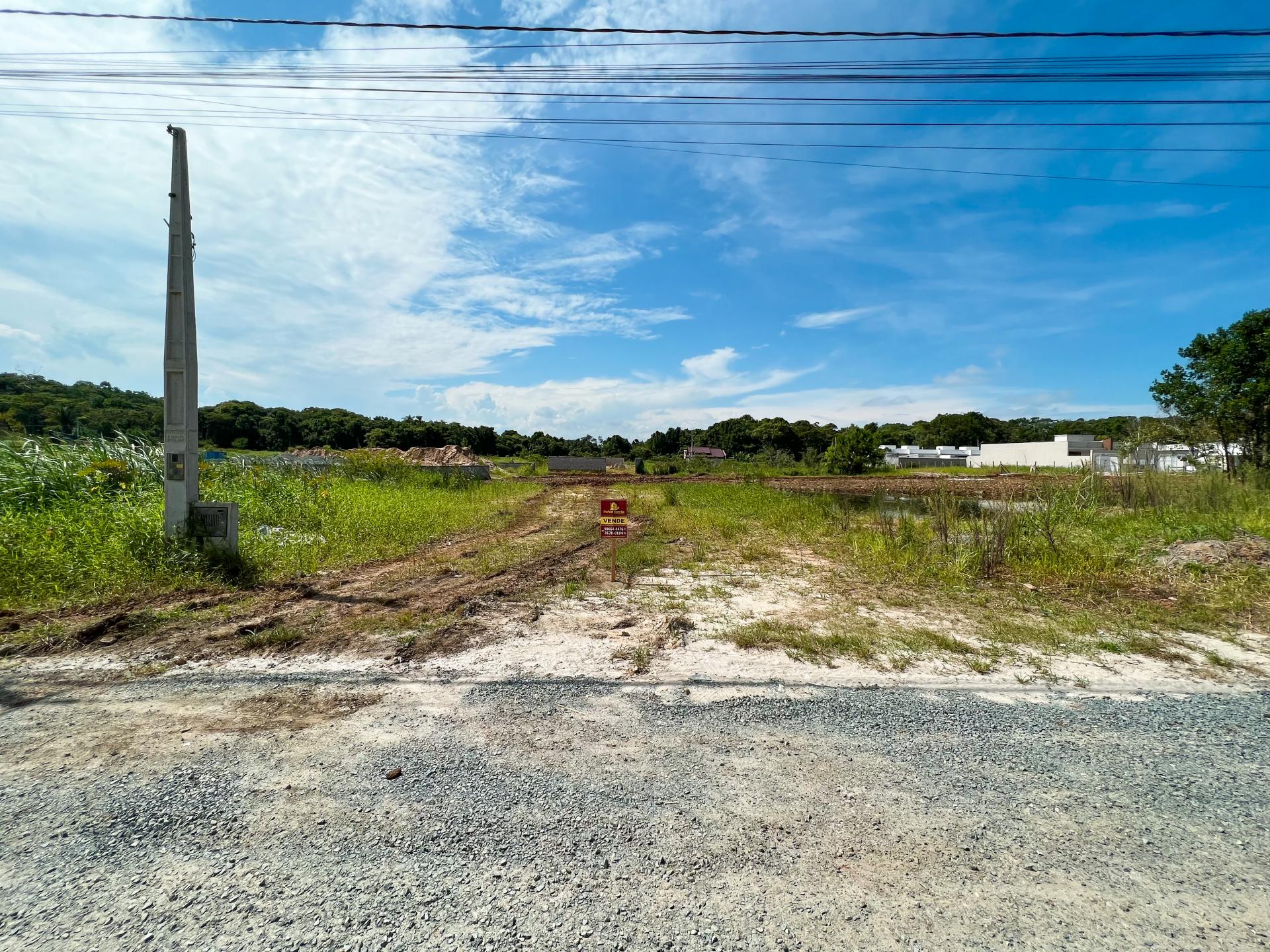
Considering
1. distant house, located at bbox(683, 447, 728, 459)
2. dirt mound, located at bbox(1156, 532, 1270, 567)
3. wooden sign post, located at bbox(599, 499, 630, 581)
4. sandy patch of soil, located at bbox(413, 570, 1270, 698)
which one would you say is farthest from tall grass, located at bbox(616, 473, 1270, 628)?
distant house, located at bbox(683, 447, 728, 459)

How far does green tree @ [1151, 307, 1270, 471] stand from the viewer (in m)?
16.5

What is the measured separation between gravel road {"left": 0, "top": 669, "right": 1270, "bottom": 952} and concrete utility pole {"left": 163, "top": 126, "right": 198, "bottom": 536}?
12.1ft

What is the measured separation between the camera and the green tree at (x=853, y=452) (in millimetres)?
41719

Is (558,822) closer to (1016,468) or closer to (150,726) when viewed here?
(150,726)

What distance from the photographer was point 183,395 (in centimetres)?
707

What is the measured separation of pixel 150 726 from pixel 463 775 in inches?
80.0

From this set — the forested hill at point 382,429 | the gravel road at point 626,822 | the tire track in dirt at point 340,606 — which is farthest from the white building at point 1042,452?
the gravel road at point 626,822

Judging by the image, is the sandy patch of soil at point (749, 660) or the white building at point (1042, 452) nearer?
the sandy patch of soil at point (749, 660)

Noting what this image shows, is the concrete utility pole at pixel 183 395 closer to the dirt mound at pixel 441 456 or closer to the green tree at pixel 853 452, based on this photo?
the dirt mound at pixel 441 456

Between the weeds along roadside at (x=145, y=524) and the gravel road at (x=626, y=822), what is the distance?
2.96 metres

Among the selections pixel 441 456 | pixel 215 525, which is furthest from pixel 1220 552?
pixel 441 456

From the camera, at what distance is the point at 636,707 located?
12.3ft

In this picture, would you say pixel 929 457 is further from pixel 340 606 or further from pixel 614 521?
pixel 340 606

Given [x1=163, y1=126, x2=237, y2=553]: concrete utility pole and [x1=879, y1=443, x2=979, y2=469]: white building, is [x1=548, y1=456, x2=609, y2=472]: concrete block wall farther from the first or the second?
[x1=163, y1=126, x2=237, y2=553]: concrete utility pole
